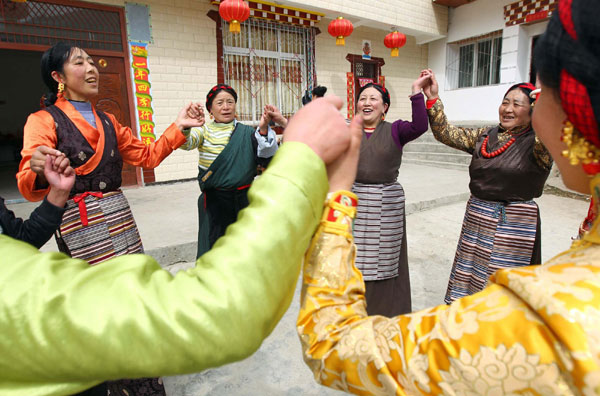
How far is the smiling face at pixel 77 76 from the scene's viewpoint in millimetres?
1877

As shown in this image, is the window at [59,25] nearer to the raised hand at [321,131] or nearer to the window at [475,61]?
the raised hand at [321,131]

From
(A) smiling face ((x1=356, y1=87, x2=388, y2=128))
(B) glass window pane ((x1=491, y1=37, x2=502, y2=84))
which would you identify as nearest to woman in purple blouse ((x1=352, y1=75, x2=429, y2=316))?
(A) smiling face ((x1=356, y1=87, x2=388, y2=128))

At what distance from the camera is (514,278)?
0.56 m

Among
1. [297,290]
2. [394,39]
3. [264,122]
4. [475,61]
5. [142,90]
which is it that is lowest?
[297,290]

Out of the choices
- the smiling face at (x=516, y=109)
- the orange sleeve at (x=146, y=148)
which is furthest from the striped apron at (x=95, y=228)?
the smiling face at (x=516, y=109)

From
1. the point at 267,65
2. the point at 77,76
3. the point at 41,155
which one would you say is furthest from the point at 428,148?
the point at 41,155

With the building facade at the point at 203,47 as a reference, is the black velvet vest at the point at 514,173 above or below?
below

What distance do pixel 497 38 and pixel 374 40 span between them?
300 cm

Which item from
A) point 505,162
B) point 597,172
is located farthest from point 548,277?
point 505,162

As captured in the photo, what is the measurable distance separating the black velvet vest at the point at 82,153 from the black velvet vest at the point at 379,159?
4.74ft

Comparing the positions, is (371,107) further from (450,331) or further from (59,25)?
(59,25)

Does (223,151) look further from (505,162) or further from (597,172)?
(597,172)

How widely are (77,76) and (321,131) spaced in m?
1.84

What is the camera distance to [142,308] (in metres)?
0.45
